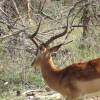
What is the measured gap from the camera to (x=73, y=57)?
7961 mm

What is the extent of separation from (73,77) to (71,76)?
0.11 ft

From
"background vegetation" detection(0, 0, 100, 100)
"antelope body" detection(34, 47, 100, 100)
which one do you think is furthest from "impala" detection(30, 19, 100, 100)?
"background vegetation" detection(0, 0, 100, 100)

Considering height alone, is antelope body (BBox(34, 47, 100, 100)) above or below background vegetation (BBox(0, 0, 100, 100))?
below

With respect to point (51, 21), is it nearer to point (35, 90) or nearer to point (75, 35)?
point (75, 35)

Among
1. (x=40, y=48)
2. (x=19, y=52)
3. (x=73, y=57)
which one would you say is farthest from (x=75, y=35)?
(x=40, y=48)

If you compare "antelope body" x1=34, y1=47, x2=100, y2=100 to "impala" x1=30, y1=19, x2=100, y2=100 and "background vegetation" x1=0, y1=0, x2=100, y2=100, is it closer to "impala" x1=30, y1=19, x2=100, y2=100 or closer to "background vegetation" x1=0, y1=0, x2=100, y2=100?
"impala" x1=30, y1=19, x2=100, y2=100

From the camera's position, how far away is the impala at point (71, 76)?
207 inches

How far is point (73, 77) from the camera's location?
537 cm

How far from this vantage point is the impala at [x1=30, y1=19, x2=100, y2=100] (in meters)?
5.26

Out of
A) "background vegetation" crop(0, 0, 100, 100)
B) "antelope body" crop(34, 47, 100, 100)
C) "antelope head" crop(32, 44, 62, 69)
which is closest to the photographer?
"antelope body" crop(34, 47, 100, 100)

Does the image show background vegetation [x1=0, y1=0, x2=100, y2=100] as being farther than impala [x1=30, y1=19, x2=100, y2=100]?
Yes

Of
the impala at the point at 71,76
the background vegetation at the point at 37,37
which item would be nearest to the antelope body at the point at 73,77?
the impala at the point at 71,76

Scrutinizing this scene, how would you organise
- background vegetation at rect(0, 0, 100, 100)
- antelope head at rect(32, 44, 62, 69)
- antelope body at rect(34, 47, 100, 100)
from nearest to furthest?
antelope body at rect(34, 47, 100, 100), antelope head at rect(32, 44, 62, 69), background vegetation at rect(0, 0, 100, 100)

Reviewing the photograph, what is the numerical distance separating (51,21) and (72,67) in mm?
3289
